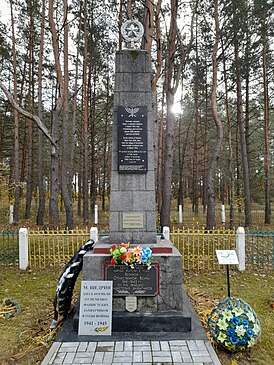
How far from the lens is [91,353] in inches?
124


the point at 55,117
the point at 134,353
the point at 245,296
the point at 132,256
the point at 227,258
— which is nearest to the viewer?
the point at 134,353

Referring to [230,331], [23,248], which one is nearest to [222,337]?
[230,331]

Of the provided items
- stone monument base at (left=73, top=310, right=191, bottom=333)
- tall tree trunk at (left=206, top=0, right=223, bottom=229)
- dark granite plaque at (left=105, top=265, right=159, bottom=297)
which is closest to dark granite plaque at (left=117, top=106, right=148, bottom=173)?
dark granite plaque at (left=105, top=265, right=159, bottom=297)

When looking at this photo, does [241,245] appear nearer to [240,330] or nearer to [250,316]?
[250,316]

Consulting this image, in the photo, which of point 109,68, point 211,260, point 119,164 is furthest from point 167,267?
point 109,68

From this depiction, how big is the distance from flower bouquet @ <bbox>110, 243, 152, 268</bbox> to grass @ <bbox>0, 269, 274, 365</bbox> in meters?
1.31

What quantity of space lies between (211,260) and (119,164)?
4610mm

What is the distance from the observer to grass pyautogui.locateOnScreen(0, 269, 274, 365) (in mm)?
3346

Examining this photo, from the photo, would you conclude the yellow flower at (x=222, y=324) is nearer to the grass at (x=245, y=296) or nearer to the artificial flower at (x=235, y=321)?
the artificial flower at (x=235, y=321)

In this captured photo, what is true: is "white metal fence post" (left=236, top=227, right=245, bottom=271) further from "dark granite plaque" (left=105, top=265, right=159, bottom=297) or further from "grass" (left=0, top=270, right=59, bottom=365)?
"grass" (left=0, top=270, right=59, bottom=365)

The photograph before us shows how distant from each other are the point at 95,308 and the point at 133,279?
2.02 ft

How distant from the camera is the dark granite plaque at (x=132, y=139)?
4.41m

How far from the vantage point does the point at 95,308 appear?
3.67 meters

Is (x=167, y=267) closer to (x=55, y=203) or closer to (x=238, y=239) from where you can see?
(x=238, y=239)
